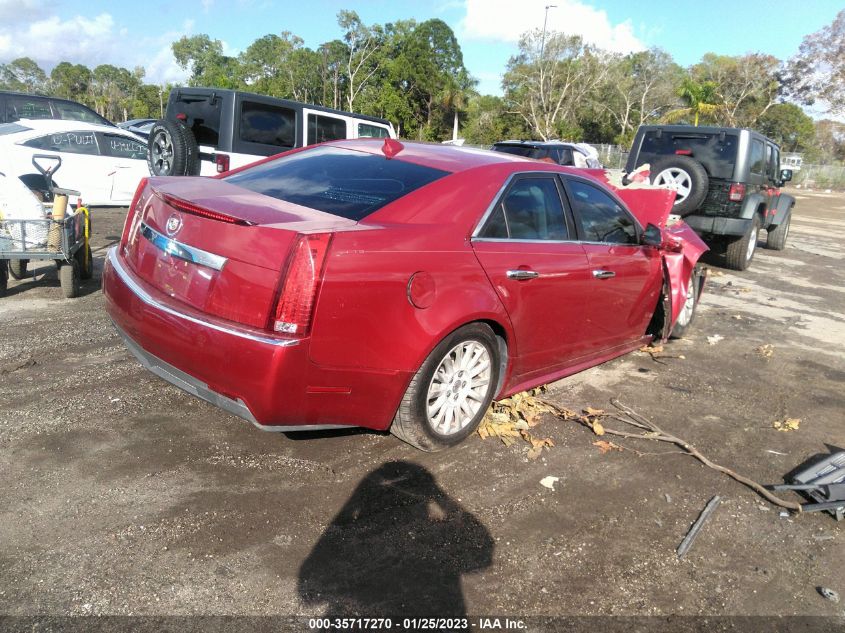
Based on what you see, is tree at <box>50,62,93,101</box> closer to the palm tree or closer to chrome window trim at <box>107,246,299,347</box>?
the palm tree

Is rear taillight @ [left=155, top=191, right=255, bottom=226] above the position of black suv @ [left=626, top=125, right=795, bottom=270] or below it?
below

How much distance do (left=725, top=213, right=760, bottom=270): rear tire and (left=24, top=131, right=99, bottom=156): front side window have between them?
417 inches

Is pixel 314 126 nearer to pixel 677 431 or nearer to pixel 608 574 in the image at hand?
pixel 677 431

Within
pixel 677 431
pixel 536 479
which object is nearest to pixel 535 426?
pixel 536 479

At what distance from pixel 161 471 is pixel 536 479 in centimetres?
195

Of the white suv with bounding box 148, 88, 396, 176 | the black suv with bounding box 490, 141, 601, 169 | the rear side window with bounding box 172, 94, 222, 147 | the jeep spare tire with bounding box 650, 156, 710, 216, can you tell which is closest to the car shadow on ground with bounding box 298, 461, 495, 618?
the white suv with bounding box 148, 88, 396, 176

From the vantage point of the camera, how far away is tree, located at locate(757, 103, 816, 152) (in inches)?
2328

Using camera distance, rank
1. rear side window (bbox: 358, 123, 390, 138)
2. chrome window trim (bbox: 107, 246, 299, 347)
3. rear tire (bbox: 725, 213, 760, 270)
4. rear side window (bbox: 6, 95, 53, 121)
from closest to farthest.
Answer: chrome window trim (bbox: 107, 246, 299, 347)
rear tire (bbox: 725, 213, 760, 270)
rear side window (bbox: 358, 123, 390, 138)
rear side window (bbox: 6, 95, 53, 121)

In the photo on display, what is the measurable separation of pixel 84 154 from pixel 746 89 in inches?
2168

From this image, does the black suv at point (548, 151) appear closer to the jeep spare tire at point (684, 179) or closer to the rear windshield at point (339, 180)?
the jeep spare tire at point (684, 179)

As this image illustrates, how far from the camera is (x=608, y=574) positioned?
8.93ft

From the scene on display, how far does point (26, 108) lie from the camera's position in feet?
40.2

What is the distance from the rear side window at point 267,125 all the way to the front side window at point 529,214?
6.38 meters

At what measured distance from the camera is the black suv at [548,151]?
13.4 meters
